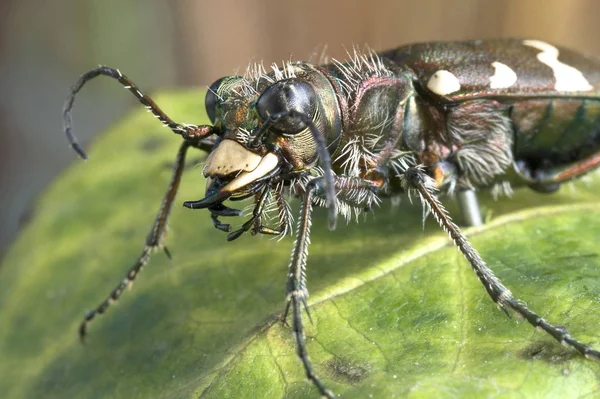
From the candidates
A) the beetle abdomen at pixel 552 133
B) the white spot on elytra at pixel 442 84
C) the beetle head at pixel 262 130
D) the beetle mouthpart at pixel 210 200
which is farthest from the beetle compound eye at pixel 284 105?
the beetle abdomen at pixel 552 133

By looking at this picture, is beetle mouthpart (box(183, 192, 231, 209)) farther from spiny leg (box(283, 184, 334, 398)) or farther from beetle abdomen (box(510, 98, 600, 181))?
beetle abdomen (box(510, 98, 600, 181))

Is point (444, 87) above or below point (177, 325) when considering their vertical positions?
above

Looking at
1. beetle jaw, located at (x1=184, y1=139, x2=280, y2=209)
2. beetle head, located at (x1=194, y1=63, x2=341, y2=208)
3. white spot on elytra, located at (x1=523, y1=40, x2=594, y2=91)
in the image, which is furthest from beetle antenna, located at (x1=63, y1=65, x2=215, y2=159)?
white spot on elytra, located at (x1=523, y1=40, x2=594, y2=91)

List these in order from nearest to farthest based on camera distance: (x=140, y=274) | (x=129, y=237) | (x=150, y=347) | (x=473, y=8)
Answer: (x=150, y=347) < (x=140, y=274) < (x=129, y=237) < (x=473, y=8)

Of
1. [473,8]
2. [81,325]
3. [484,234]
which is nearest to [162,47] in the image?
[473,8]

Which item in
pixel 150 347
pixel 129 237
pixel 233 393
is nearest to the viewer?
pixel 233 393

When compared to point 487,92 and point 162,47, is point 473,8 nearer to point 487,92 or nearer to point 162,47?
point 162,47

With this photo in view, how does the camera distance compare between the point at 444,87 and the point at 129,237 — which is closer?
the point at 444,87
